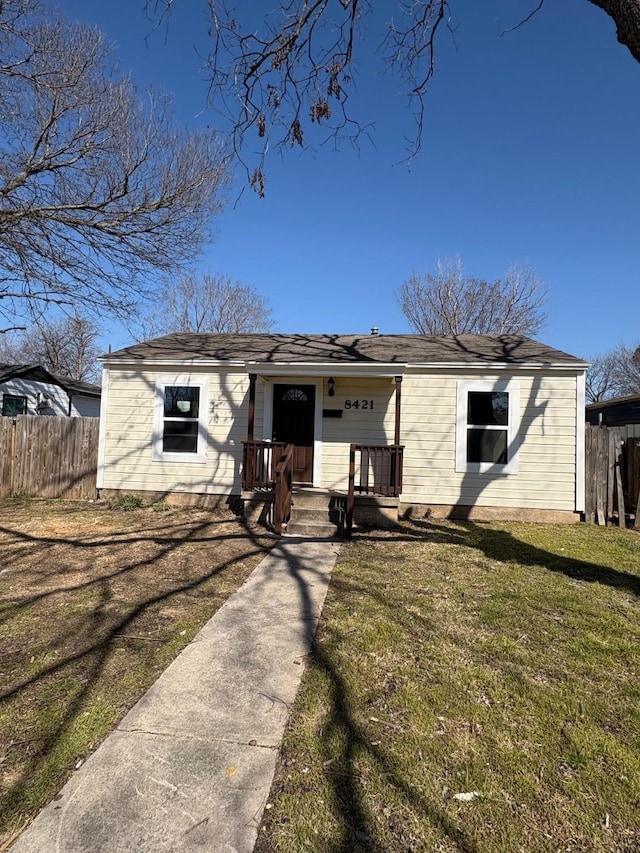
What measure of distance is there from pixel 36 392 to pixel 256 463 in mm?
13123

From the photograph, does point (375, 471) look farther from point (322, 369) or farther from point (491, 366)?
point (491, 366)

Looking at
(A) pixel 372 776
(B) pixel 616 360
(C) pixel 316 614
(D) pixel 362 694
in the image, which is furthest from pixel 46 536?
(B) pixel 616 360

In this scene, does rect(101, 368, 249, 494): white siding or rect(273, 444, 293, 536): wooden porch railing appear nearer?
rect(273, 444, 293, 536): wooden porch railing

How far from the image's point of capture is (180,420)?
30.1 ft

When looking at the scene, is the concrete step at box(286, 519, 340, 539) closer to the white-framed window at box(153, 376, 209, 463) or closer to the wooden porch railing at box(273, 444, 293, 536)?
the wooden porch railing at box(273, 444, 293, 536)

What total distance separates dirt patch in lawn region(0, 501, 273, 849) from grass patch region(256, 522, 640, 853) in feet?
3.38

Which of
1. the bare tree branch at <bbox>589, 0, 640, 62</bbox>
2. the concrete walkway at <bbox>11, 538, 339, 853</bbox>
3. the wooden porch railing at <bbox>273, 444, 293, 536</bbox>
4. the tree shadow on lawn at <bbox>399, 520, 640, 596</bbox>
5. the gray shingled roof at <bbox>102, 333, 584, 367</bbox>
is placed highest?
the bare tree branch at <bbox>589, 0, 640, 62</bbox>

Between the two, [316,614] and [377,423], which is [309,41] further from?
[377,423]

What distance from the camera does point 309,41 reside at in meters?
4.24

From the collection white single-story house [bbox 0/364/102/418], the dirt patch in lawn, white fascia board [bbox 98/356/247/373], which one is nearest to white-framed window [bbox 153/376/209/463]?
white fascia board [bbox 98/356/247/373]

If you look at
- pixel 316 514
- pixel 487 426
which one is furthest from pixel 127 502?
pixel 487 426

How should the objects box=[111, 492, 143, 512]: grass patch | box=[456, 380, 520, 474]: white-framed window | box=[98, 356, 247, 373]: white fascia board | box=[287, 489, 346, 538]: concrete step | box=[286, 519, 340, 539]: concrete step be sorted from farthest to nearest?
box=[98, 356, 247, 373]: white fascia board < box=[111, 492, 143, 512]: grass patch < box=[456, 380, 520, 474]: white-framed window < box=[287, 489, 346, 538]: concrete step < box=[286, 519, 340, 539]: concrete step

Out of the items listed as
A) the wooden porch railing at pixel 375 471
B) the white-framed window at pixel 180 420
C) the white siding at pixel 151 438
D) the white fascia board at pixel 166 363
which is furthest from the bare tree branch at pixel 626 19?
the white-framed window at pixel 180 420

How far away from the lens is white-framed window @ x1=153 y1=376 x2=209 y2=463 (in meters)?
9.12
